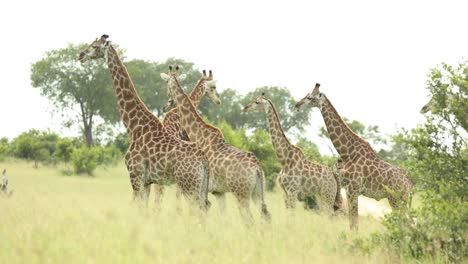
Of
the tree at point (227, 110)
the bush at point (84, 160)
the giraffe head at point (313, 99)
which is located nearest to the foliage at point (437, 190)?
the giraffe head at point (313, 99)

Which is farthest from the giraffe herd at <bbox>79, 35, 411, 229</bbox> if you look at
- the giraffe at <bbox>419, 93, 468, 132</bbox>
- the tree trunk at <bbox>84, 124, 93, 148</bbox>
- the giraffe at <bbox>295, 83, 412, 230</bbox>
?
the tree trunk at <bbox>84, 124, 93, 148</bbox>

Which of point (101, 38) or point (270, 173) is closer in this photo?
point (101, 38)

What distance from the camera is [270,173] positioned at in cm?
2456

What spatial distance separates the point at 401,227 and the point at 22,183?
1948cm

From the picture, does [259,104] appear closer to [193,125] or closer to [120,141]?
[193,125]

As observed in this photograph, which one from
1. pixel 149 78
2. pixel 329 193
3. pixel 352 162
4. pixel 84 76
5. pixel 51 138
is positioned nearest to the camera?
pixel 352 162

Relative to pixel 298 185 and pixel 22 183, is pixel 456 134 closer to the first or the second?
pixel 298 185

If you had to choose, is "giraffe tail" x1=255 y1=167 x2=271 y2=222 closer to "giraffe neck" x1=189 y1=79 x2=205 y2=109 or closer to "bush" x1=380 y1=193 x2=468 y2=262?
"bush" x1=380 y1=193 x2=468 y2=262

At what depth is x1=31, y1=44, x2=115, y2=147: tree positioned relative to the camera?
53.9 metres

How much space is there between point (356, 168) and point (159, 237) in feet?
14.3

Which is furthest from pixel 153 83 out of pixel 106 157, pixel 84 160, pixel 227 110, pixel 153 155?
pixel 153 155

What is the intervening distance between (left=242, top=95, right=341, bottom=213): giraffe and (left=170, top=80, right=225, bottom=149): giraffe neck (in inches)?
43.4

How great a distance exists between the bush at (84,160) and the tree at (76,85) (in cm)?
1962

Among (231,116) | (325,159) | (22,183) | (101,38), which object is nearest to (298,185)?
(101,38)
